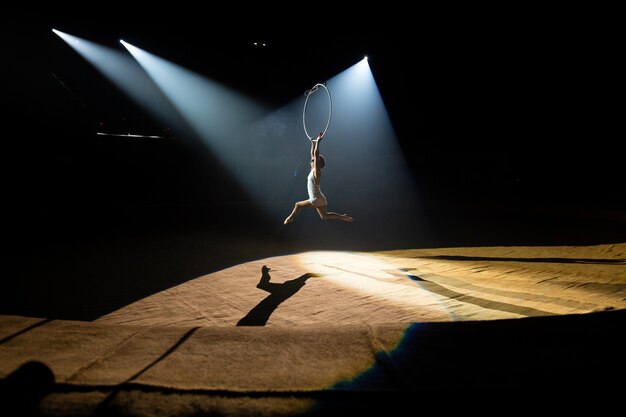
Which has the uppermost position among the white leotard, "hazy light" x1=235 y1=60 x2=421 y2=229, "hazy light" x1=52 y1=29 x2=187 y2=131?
"hazy light" x1=52 y1=29 x2=187 y2=131

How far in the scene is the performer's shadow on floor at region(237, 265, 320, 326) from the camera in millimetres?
3580

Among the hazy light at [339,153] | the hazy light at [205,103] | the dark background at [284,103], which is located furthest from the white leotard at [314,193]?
the hazy light at [205,103]

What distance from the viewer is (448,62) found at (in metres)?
15.2

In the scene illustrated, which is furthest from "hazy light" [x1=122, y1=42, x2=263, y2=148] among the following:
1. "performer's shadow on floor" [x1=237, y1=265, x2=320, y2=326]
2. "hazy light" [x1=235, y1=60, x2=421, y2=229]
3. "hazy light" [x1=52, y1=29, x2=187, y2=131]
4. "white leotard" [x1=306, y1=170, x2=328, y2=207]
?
"performer's shadow on floor" [x1=237, y1=265, x2=320, y2=326]

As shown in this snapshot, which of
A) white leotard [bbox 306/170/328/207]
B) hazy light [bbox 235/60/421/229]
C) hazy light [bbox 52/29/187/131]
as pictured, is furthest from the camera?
hazy light [bbox 235/60/421/229]

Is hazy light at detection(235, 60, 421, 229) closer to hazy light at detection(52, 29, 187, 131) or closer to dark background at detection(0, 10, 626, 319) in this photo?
dark background at detection(0, 10, 626, 319)

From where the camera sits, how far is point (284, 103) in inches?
671

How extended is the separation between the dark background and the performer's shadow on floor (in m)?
1.50

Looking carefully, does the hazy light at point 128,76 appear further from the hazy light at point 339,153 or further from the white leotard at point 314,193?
the white leotard at point 314,193

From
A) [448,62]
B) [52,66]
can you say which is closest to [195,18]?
[52,66]

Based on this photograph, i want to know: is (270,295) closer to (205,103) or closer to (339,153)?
(205,103)

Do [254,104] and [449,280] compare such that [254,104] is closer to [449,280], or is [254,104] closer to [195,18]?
[195,18]

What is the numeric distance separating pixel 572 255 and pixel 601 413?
6.48 metres

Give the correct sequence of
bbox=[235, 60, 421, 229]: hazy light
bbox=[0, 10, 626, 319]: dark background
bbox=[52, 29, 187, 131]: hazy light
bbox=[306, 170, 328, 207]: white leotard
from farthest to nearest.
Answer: bbox=[235, 60, 421, 229]: hazy light, bbox=[52, 29, 187, 131]: hazy light, bbox=[0, 10, 626, 319]: dark background, bbox=[306, 170, 328, 207]: white leotard
